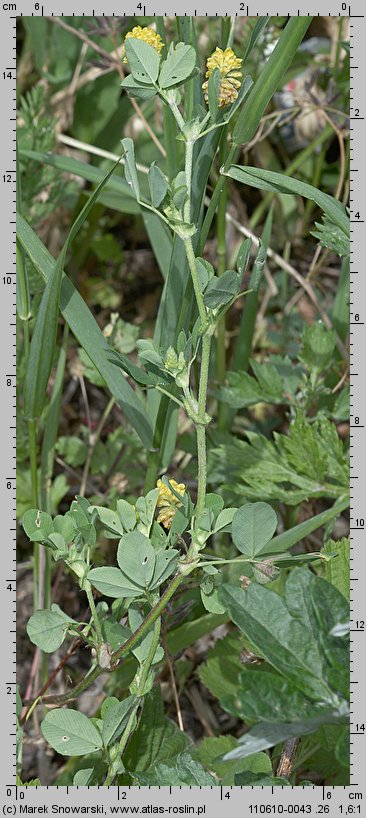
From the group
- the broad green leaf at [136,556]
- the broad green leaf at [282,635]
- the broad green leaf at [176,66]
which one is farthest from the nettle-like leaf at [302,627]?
the broad green leaf at [176,66]

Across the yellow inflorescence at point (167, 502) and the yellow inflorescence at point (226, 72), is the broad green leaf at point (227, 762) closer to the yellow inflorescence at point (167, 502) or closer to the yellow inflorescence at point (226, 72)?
the yellow inflorescence at point (167, 502)

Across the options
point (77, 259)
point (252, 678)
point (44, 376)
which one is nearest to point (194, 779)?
point (252, 678)

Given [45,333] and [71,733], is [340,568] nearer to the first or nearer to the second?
[71,733]

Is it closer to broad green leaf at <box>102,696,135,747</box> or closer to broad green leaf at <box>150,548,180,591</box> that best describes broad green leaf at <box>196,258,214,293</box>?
broad green leaf at <box>150,548,180,591</box>

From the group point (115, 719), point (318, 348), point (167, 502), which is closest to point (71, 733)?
point (115, 719)

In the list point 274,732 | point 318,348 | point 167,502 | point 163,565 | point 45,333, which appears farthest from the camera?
point 318,348

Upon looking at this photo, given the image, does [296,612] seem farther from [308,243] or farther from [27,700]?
[308,243]
